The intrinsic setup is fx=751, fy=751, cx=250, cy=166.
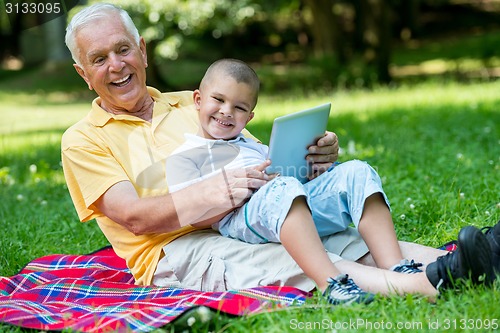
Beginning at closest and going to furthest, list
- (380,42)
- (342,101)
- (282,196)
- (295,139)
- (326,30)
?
(282,196)
(295,139)
(342,101)
(380,42)
(326,30)

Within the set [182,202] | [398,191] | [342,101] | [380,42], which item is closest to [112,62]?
[182,202]

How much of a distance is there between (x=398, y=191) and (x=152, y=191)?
1.99 m

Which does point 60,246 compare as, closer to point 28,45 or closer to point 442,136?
point 442,136

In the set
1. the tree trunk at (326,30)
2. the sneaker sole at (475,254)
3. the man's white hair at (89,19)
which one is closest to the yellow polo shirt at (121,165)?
the man's white hair at (89,19)

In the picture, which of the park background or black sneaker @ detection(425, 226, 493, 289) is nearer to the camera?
black sneaker @ detection(425, 226, 493, 289)

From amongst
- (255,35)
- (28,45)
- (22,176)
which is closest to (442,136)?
(22,176)

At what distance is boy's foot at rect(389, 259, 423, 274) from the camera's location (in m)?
2.91

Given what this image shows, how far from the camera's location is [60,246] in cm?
438

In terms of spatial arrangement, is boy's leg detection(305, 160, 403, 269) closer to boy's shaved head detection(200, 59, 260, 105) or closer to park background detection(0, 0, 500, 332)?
park background detection(0, 0, 500, 332)

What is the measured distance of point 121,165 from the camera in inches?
128

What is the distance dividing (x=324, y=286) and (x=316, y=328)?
0.28 metres

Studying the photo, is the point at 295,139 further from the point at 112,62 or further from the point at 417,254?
the point at 112,62

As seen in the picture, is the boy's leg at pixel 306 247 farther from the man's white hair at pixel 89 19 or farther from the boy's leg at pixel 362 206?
the man's white hair at pixel 89 19

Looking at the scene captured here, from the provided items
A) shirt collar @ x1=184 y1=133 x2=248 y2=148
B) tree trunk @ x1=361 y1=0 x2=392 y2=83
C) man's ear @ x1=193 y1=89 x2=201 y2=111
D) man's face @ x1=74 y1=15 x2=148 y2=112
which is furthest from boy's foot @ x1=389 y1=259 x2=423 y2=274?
tree trunk @ x1=361 y1=0 x2=392 y2=83
